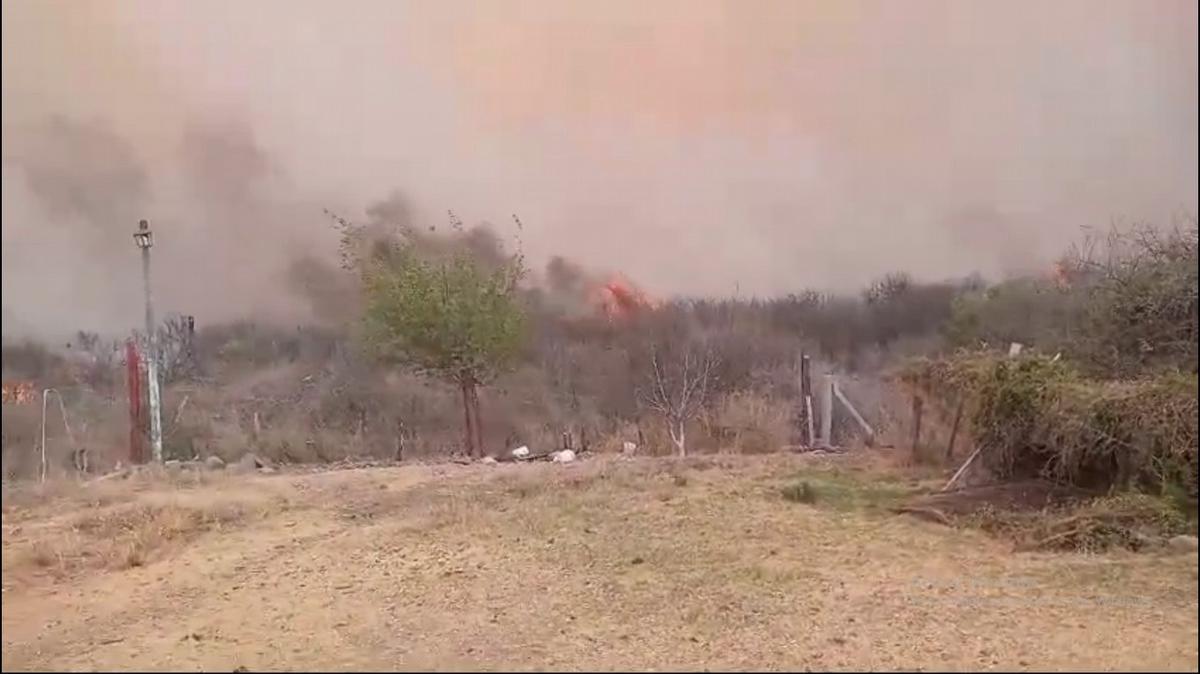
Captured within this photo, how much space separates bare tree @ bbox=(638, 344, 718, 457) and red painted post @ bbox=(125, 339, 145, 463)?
10.2 feet

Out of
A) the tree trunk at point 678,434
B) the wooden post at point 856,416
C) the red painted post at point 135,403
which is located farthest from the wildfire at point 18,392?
the tree trunk at point 678,434

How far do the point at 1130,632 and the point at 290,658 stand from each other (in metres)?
2.01

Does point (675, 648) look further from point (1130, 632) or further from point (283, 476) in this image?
point (283, 476)

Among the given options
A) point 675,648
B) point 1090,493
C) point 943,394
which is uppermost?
point 943,394

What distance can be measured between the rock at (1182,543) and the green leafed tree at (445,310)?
484 centimetres

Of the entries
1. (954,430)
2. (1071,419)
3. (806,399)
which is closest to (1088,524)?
(1071,419)

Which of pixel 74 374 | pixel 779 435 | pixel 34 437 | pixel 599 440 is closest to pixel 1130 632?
pixel 34 437

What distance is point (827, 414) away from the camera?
5371 millimetres

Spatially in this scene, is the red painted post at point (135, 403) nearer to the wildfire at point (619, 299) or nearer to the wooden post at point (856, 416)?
the wooden post at point (856, 416)

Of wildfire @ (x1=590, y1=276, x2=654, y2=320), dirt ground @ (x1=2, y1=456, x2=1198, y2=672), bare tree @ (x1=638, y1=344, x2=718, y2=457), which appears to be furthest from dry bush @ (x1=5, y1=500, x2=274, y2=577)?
wildfire @ (x1=590, y1=276, x2=654, y2=320)

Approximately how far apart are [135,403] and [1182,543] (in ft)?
11.6

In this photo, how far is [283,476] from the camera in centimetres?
506

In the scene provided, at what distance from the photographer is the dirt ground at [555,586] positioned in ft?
7.88

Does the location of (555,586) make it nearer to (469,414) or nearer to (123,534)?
(123,534)
